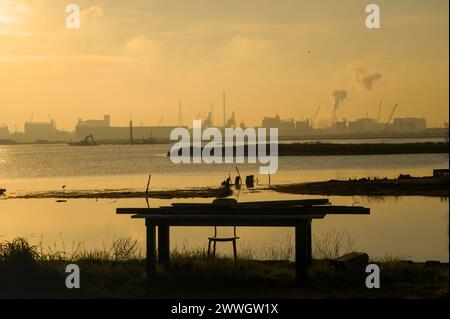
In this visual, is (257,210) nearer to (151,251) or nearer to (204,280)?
(204,280)

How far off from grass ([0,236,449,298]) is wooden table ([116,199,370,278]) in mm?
497

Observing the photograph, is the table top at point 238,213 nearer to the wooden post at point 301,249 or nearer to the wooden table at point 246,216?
the wooden table at point 246,216

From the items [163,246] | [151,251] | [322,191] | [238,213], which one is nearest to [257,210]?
[238,213]

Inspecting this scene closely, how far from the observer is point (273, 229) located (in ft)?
94.2

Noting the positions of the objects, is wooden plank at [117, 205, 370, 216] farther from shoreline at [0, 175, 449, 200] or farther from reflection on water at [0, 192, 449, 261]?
shoreline at [0, 175, 449, 200]

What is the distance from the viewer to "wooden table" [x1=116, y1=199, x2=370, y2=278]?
12.6 meters

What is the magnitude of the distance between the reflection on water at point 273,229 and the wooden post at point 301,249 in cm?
541

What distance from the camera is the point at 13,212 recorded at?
4241cm

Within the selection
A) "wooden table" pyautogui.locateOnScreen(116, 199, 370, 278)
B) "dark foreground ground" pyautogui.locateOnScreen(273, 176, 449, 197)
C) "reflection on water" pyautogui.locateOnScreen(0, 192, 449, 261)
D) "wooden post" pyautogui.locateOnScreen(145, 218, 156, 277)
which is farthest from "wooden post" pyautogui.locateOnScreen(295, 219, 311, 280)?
"dark foreground ground" pyautogui.locateOnScreen(273, 176, 449, 197)

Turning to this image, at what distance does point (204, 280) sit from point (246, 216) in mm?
1381

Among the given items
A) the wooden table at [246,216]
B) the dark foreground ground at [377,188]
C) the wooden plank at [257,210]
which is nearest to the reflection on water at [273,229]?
the dark foreground ground at [377,188]
